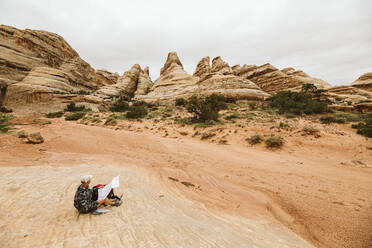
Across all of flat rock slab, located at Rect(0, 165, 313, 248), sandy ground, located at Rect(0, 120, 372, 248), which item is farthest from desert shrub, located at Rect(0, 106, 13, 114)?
flat rock slab, located at Rect(0, 165, 313, 248)

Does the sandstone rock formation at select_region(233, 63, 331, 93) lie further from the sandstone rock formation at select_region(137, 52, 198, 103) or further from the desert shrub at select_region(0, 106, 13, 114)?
the desert shrub at select_region(0, 106, 13, 114)

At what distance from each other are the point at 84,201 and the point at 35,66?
40140 millimetres

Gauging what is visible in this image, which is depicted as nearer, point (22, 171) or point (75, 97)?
point (22, 171)

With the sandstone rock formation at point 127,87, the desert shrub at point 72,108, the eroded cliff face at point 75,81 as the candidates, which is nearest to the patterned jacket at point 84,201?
the desert shrub at point 72,108

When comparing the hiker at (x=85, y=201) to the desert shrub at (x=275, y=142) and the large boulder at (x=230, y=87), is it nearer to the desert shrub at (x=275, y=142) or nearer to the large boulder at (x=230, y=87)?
the desert shrub at (x=275, y=142)

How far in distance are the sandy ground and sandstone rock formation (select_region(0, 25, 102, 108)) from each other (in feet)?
80.1

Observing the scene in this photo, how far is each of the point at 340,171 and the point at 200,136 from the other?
7506 mm

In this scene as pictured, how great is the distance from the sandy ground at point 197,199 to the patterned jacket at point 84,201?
14cm

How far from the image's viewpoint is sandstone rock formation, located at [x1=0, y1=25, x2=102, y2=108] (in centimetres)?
2319

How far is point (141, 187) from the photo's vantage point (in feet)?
13.0

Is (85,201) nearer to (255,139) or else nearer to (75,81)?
(255,139)

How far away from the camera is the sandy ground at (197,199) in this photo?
2078 millimetres

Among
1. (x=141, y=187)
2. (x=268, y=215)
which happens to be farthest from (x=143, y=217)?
(x=268, y=215)

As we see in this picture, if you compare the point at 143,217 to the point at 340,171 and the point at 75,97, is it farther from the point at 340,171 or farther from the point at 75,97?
the point at 75,97
